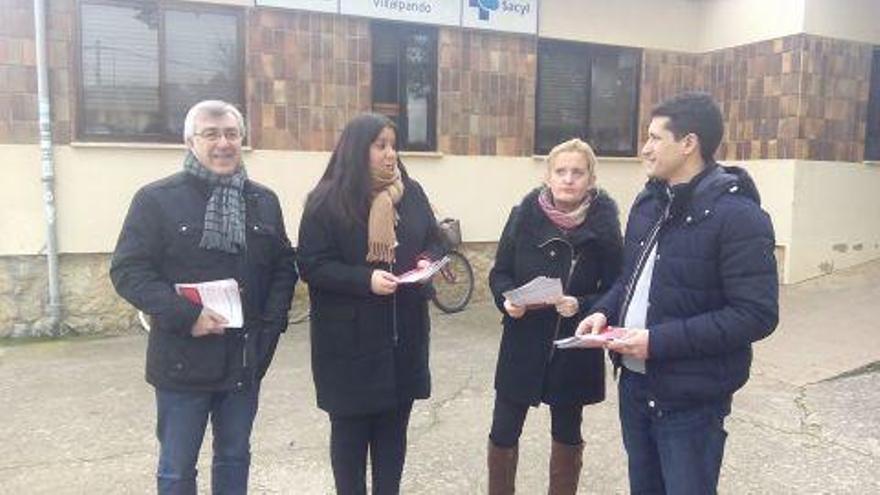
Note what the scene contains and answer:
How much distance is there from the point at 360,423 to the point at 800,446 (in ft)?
9.22

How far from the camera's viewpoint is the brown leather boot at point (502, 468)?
324cm

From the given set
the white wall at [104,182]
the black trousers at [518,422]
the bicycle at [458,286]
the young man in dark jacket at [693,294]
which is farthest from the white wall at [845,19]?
the young man in dark jacket at [693,294]

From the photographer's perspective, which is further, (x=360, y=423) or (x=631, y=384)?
(x=360, y=423)

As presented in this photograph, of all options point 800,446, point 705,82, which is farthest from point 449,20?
point 800,446

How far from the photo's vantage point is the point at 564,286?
10.3ft

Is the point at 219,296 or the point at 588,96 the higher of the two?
the point at 588,96

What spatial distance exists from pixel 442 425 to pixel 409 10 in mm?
4988

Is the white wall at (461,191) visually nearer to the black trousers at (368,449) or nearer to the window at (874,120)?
the window at (874,120)

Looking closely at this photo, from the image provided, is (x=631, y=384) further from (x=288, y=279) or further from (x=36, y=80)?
(x=36, y=80)

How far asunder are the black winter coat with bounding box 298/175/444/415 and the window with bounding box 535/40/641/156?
6483mm

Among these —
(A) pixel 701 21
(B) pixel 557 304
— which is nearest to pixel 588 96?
(A) pixel 701 21

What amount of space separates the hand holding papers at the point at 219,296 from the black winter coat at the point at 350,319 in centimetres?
27

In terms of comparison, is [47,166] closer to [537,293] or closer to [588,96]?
[537,293]

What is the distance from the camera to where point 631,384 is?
2.60 m
